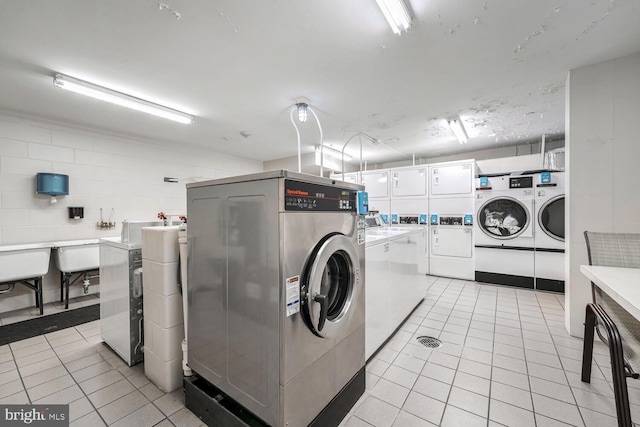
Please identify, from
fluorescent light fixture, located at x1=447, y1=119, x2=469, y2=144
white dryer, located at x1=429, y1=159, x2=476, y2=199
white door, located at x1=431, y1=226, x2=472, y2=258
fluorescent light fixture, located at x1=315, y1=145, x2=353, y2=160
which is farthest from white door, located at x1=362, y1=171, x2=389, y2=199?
fluorescent light fixture, located at x1=447, y1=119, x2=469, y2=144

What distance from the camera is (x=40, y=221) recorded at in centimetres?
358

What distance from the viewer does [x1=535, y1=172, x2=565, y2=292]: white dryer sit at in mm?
3807

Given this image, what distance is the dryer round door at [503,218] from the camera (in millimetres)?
4086

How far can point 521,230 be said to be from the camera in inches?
159

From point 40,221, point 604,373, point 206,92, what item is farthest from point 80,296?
point 604,373

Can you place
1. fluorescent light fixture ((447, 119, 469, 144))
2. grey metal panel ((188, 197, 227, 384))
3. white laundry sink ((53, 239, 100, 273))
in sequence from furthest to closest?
fluorescent light fixture ((447, 119, 469, 144)) < white laundry sink ((53, 239, 100, 273)) < grey metal panel ((188, 197, 227, 384))

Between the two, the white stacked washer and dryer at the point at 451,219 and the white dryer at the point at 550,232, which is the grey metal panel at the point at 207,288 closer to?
the white stacked washer and dryer at the point at 451,219

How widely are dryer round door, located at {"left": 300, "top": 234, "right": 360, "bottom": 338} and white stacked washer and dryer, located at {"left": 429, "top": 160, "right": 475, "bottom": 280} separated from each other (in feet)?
12.6

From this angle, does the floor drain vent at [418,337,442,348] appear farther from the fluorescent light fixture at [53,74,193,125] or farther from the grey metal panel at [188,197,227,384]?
the fluorescent light fixture at [53,74,193,125]

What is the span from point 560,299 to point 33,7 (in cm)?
621

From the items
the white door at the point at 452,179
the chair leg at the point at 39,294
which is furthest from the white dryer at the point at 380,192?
the chair leg at the point at 39,294

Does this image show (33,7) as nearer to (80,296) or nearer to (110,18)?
(110,18)

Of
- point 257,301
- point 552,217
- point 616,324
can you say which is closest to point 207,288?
point 257,301

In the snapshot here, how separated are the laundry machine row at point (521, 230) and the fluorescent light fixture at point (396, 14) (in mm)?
3391
